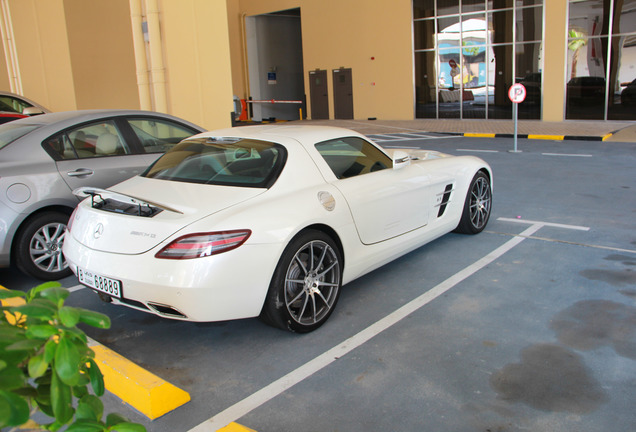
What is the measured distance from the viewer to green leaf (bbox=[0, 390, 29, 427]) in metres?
0.97

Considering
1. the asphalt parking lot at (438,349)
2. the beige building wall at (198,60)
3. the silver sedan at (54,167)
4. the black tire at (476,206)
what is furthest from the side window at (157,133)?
the beige building wall at (198,60)

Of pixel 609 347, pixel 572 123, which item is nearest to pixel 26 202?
pixel 609 347

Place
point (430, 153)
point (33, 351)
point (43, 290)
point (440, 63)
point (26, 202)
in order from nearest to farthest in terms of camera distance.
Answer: point (33, 351) → point (43, 290) → point (26, 202) → point (430, 153) → point (440, 63)

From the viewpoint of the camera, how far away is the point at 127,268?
11.4 ft

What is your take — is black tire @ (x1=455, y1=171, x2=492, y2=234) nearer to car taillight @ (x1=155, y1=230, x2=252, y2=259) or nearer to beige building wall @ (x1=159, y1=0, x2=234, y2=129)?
car taillight @ (x1=155, y1=230, x2=252, y2=259)

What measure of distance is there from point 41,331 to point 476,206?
553cm

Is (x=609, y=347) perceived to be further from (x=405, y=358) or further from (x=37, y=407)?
(x=37, y=407)

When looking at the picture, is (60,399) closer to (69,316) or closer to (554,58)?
(69,316)

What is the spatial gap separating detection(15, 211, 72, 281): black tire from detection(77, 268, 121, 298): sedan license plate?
1.43 m

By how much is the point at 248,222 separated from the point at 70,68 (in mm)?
13027

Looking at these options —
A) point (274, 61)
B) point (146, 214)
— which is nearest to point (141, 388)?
point (146, 214)

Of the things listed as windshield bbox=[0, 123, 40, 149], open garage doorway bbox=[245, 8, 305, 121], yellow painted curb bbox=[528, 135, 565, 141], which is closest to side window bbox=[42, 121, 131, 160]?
windshield bbox=[0, 123, 40, 149]

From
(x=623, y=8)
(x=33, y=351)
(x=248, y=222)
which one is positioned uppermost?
(x=623, y=8)

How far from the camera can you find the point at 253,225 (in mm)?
3525
